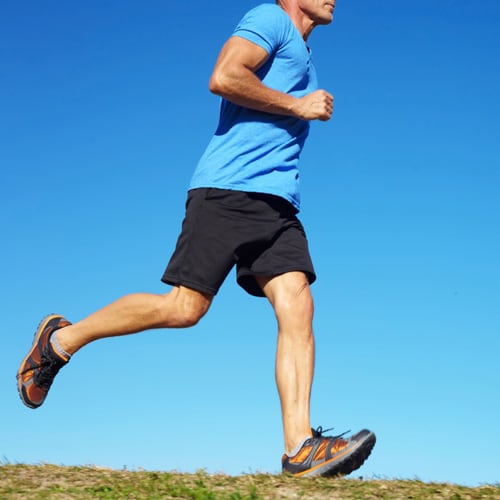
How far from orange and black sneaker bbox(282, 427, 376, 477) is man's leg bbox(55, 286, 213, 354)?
3.60 feet

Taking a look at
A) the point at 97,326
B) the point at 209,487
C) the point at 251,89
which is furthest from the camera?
the point at 97,326

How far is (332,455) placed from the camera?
17.1 feet

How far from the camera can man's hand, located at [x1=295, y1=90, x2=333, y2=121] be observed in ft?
17.9

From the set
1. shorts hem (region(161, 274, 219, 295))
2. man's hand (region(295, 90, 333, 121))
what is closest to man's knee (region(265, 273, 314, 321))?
shorts hem (region(161, 274, 219, 295))

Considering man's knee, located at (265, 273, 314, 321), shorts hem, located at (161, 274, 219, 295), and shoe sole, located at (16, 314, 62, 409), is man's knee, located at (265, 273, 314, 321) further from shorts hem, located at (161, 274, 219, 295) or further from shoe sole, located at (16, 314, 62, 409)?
shoe sole, located at (16, 314, 62, 409)

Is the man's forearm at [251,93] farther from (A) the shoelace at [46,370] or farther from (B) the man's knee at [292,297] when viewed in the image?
(A) the shoelace at [46,370]

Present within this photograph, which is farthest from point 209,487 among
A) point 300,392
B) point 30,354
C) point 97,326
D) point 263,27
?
point 263,27

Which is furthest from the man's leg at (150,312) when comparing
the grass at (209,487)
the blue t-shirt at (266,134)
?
the grass at (209,487)

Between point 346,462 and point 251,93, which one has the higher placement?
point 251,93

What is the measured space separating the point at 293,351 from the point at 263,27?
2.10 metres

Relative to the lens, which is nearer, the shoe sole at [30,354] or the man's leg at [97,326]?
the man's leg at [97,326]

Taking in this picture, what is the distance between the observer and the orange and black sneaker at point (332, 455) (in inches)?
204

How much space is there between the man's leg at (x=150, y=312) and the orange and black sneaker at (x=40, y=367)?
0.51 meters

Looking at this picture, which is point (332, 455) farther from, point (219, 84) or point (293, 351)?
point (219, 84)
